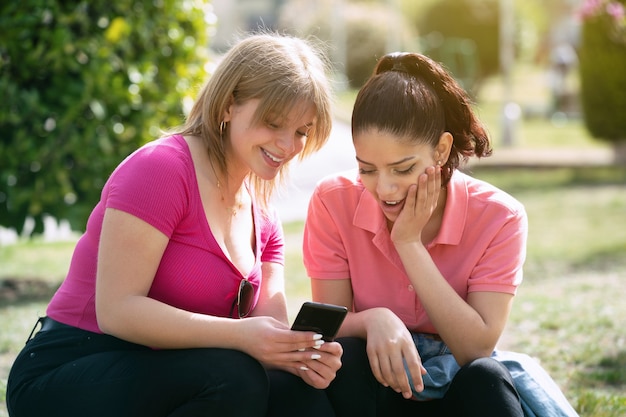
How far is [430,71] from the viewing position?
3.08 metres

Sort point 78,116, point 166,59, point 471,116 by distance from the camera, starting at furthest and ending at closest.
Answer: point 166,59 < point 78,116 < point 471,116

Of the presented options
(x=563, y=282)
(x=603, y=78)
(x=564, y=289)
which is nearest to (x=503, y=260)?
(x=564, y=289)

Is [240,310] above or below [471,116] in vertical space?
below

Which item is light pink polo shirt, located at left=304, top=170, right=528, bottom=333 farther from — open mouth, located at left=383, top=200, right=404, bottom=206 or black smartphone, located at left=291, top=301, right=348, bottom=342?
black smartphone, located at left=291, top=301, right=348, bottom=342

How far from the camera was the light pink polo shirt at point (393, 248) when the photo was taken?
3145mm

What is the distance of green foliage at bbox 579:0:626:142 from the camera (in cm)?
1344

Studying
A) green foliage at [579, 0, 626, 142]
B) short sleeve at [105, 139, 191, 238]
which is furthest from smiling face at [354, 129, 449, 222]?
green foliage at [579, 0, 626, 142]

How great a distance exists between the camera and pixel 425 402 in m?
3.06

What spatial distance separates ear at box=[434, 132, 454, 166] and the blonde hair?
36 cm

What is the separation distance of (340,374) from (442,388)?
1.14 ft

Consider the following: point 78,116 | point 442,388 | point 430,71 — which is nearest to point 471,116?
point 430,71

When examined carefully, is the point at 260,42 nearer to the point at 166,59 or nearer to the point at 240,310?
the point at 240,310

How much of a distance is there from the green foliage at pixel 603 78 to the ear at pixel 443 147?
35.7 feet

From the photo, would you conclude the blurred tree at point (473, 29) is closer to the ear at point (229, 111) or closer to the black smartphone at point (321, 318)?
the ear at point (229, 111)
